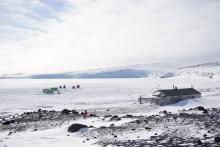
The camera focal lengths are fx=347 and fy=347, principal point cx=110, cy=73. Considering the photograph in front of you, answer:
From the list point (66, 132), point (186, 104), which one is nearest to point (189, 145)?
point (66, 132)

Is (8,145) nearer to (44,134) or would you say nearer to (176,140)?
(44,134)

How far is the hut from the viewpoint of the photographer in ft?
216

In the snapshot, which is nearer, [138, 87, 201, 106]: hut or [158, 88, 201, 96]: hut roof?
[138, 87, 201, 106]: hut

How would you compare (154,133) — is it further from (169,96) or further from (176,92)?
(176,92)

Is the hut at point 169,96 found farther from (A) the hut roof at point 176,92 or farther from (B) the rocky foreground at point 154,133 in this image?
(B) the rocky foreground at point 154,133

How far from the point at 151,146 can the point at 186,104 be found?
40.3m

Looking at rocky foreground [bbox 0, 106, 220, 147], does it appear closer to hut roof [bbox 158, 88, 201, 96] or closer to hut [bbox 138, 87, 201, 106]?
hut [bbox 138, 87, 201, 106]

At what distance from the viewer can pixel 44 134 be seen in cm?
3091

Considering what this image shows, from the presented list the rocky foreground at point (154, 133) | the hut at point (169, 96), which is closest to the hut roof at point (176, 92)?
the hut at point (169, 96)

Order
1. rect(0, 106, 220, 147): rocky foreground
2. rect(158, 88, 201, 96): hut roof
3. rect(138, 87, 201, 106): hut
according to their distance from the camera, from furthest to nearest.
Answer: rect(158, 88, 201, 96): hut roof → rect(138, 87, 201, 106): hut → rect(0, 106, 220, 147): rocky foreground

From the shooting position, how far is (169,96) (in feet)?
218

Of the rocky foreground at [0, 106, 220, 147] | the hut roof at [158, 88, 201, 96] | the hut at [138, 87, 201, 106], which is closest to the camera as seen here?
the rocky foreground at [0, 106, 220, 147]

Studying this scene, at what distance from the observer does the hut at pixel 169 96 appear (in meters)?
65.8

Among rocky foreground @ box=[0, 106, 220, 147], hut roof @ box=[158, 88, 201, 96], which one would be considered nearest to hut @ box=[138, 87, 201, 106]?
hut roof @ box=[158, 88, 201, 96]
